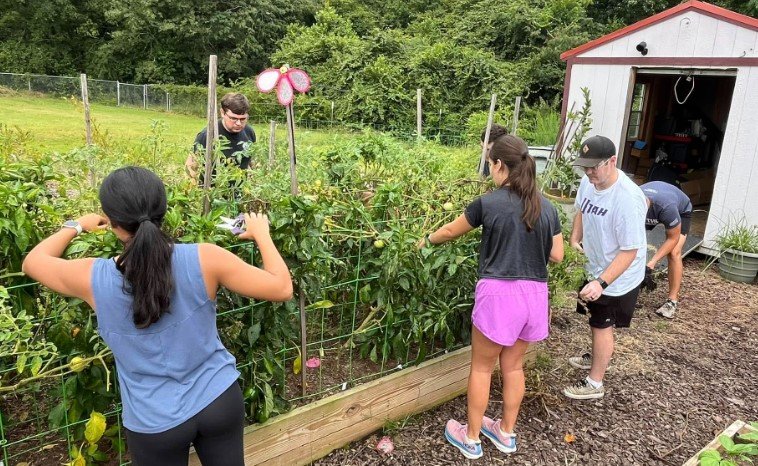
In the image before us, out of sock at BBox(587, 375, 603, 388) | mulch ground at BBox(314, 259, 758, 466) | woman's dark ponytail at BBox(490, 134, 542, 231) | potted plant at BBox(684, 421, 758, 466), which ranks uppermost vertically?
woman's dark ponytail at BBox(490, 134, 542, 231)

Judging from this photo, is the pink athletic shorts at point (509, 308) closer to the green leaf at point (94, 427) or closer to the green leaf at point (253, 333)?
the green leaf at point (253, 333)

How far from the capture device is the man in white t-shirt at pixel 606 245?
3209mm

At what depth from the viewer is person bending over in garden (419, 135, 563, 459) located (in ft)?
8.70

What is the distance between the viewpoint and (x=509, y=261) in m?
2.70

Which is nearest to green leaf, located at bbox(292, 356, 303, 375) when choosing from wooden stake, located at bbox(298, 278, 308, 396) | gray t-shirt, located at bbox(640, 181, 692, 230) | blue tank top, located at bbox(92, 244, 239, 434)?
wooden stake, located at bbox(298, 278, 308, 396)

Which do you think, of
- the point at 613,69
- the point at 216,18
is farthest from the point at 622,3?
the point at 216,18

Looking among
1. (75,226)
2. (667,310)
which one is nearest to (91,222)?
(75,226)

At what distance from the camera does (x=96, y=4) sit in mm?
30391

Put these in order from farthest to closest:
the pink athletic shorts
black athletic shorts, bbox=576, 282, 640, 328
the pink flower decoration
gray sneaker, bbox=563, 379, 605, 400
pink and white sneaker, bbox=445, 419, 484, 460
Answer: gray sneaker, bbox=563, 379, 605, 400, black athletic shorts, bbox=576, 282, 640, 328, pink and white sneaker, bbox=445, 419, 484, 460, the pink athletic shorts, the pink flower decoration

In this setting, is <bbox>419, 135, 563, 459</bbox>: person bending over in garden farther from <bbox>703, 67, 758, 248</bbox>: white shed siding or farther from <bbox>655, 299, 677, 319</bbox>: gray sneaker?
<bbox>703, 67, 758, 248</bbox>: white shed siding

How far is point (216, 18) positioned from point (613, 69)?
25.7 metres

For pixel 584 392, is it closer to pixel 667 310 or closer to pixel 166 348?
pixel 667 310

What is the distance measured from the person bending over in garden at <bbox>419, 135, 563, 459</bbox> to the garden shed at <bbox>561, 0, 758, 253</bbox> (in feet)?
15.9

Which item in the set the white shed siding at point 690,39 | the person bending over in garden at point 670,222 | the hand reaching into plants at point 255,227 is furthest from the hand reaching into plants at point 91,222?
the white shed siding at point 690,39
